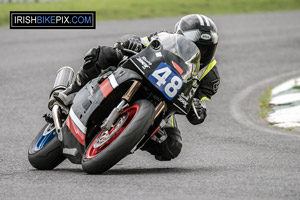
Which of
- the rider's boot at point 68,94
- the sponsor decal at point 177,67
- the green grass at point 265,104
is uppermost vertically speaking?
the sponsor decal at point 177,67

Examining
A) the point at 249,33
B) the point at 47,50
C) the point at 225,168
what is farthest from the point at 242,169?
the point at 249,33

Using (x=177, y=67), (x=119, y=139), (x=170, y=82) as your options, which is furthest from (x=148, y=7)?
(x=119, y=139)

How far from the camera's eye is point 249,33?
19.0 metres

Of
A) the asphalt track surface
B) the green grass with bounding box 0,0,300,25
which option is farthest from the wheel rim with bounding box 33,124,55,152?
the green grass with bounding box 0,0,300,25

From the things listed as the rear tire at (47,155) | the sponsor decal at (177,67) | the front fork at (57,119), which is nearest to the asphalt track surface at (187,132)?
the rear tire at (47,155)

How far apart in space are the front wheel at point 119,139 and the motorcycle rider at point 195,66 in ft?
2.08

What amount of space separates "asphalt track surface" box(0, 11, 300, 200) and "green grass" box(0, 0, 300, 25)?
50.5 inches

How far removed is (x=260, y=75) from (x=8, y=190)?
30.8 feet

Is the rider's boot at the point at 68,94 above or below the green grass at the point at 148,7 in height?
above

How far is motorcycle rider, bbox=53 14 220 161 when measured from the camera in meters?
6.34

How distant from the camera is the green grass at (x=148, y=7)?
20.2 m

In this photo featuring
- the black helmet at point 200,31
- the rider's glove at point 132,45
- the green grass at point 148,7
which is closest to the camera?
the rider's glove at point 132,45

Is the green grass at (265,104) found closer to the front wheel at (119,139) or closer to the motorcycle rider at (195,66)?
the motorcycle rider at (195,66)

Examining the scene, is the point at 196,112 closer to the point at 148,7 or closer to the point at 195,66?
the point at 195,66
